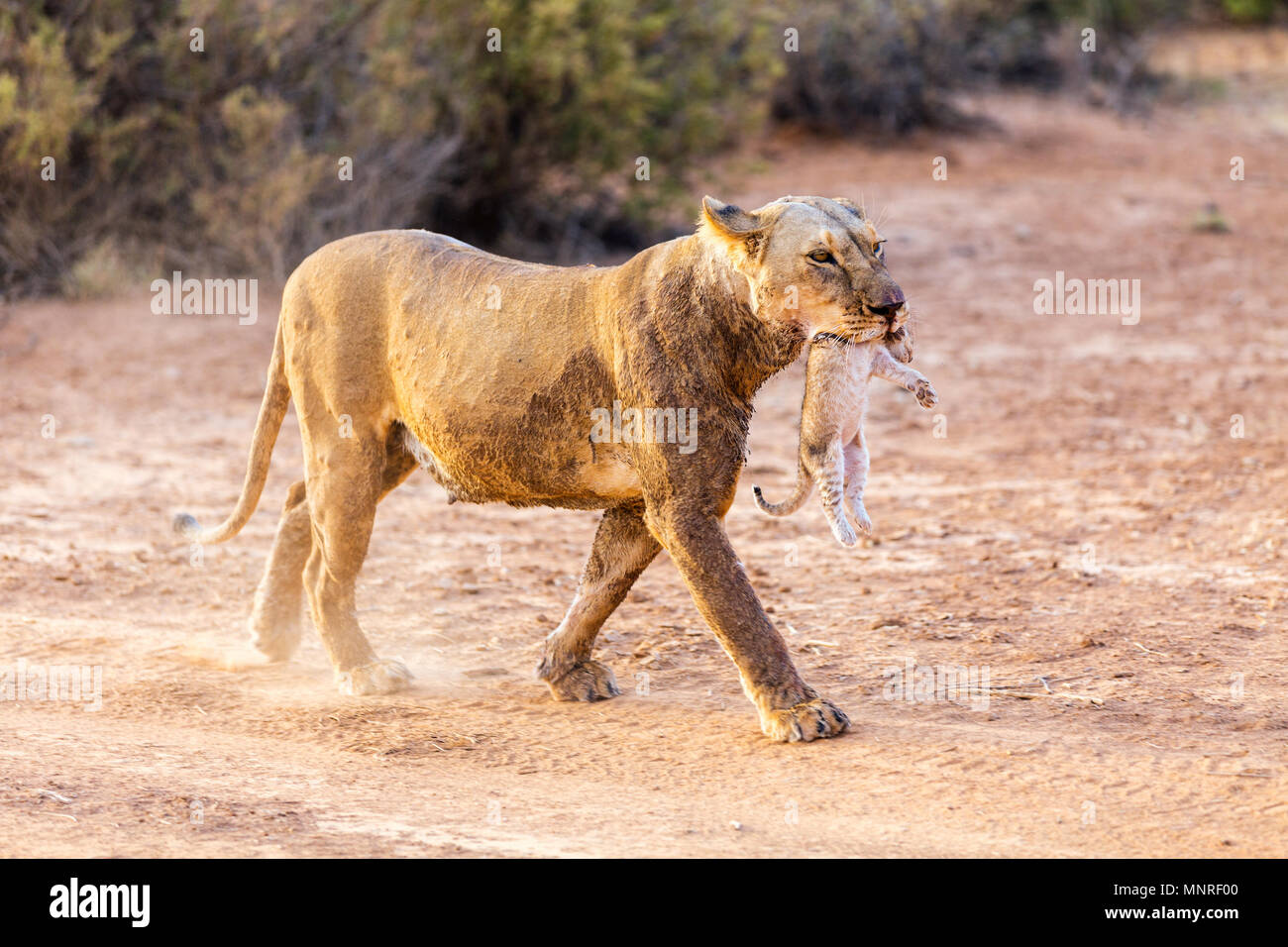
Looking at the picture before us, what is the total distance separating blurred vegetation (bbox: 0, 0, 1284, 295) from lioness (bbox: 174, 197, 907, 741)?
6761 mm

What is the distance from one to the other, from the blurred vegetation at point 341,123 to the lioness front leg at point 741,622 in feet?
26.8

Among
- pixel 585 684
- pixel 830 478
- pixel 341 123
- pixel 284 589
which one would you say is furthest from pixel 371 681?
pixel 341 123

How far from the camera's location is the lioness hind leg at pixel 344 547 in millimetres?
5895

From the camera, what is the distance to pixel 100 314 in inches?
472

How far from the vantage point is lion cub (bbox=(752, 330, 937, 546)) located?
5039mm

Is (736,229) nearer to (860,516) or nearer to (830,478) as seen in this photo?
(830,478)

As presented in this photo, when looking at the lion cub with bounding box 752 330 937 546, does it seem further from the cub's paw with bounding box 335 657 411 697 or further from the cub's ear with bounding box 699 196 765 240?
the cub's paw with bounding box 335 657 411 697

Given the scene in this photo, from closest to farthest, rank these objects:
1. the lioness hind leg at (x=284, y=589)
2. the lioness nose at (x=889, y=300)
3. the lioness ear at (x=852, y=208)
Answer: the lioness nose at (x=889, y=300) → the lioness ear at (x=852, y=208) → the lioness hind leg at (x=284, y=589)

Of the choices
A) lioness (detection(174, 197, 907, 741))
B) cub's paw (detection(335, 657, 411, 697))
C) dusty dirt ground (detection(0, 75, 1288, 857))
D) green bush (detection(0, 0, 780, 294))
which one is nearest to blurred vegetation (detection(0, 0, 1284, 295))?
green bush (detection(0, 0, 780, 294))

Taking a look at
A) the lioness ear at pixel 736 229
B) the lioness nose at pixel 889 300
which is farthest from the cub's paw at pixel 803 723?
the lioness ear at pixel 736 229

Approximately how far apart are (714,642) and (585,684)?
948 mm

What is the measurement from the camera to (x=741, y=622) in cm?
514

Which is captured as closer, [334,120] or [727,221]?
[727,221]

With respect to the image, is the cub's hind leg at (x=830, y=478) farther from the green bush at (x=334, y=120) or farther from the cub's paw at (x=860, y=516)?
the green bush at (x=334, y=120)
